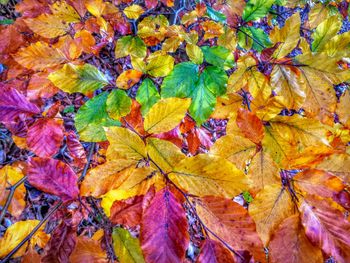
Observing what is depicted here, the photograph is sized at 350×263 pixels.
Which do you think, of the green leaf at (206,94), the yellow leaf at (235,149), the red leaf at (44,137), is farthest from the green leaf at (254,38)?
the red leaf at (44,137)

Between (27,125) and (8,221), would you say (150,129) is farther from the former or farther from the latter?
(8,221)

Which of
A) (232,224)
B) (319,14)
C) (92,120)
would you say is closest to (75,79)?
(92,120)

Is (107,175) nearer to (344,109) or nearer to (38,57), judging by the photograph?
(38,57)

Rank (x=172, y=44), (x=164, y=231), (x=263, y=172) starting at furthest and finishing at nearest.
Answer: (x=172, y=44) → (x=263, y=172) → (x=164, y=231)

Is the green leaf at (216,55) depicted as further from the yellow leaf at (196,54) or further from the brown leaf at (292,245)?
the brown leaf at (292,245)

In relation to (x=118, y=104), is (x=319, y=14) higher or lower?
higher

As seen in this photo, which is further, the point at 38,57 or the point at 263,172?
the point at 38,57

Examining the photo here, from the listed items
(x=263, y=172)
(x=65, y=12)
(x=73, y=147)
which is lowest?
(x=73, y=147)

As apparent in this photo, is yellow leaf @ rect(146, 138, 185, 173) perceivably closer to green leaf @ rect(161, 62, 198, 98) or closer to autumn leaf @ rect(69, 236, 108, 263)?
green leaf @ rect(161, 62, 198, 98)

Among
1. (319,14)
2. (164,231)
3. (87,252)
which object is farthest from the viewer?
(319,14)
